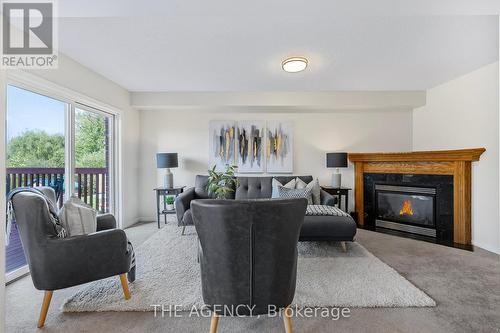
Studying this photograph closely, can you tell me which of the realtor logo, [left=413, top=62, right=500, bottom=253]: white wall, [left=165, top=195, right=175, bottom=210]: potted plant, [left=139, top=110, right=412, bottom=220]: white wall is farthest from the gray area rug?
the realtor logo

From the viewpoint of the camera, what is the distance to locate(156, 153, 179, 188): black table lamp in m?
3.82

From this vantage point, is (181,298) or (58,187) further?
(58,187)

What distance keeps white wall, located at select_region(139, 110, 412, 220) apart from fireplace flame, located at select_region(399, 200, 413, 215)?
0.90m

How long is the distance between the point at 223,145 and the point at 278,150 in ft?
3.48

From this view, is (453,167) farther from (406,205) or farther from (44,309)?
(44,309)

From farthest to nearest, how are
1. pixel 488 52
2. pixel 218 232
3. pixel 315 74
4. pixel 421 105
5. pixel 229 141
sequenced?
1. pixel 229 141
2. pixel 421 105
3. pixel 315 74
4. pixel 488 52
5. pixel 218 232

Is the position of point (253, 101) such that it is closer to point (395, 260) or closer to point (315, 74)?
point (315, 74)

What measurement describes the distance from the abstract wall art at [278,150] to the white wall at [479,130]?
8.01 ft

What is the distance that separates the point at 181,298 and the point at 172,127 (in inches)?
127

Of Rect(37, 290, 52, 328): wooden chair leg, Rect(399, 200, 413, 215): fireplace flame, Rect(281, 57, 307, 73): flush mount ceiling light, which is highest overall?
Rect(281, 57, 307, 73): flush mount ceiling light

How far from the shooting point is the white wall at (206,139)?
4.27m

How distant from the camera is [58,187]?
8.87ft

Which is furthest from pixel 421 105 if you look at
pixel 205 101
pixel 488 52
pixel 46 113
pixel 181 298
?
pixel 46 113

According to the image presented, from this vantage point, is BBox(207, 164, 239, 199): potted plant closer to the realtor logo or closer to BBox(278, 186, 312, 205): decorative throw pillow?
BBox(278, 186, 312, 205): decorative throw pillow
